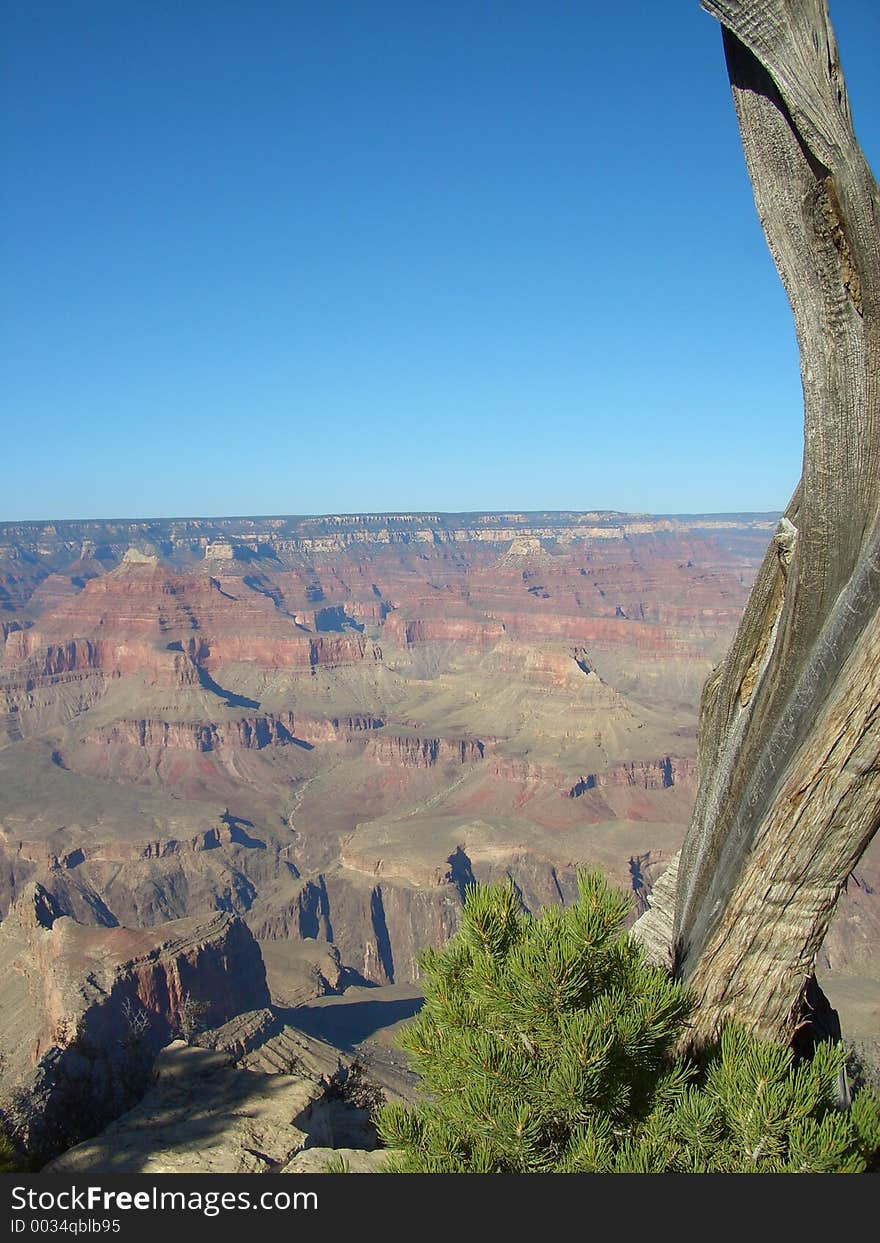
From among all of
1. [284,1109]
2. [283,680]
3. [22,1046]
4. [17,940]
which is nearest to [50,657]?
[283,680]

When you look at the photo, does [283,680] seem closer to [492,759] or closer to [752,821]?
[492,759]

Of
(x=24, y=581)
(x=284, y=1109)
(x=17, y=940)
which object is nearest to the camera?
(x=284, y=1109)

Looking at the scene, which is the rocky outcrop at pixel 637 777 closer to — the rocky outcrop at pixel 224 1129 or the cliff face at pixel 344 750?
the cliff face at pixel 344 750

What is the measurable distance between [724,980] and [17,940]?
111 feet

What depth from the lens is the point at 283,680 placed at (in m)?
117

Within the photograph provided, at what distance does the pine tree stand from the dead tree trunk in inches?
8.3

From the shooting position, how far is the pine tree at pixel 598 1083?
2826 millimetres

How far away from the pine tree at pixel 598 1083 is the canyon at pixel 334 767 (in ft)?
5.76

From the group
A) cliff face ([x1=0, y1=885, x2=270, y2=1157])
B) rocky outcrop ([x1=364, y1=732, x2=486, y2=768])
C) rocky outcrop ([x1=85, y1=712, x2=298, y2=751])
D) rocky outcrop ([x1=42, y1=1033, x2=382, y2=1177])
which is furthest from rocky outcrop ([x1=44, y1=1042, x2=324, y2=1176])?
rocky outcrop ([x1=85, y1=712, x2=298, y2=751])

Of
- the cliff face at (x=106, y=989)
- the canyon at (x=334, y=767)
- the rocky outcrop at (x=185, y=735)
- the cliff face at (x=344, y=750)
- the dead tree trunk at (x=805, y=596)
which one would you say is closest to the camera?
the dead tree trunk at (x=805, y=596)

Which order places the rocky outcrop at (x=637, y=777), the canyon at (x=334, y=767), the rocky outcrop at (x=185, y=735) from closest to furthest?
the canyon at (x=334, y=767) < the rocky outcrop at (x=637, y=777) < the rocky outcrop at (x=185, y=735)

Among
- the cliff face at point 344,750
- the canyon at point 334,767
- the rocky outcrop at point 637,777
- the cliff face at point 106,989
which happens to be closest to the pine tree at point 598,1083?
the canyon at point 334,767

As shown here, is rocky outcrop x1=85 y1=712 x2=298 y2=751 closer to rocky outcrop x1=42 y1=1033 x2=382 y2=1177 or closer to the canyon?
the canyon

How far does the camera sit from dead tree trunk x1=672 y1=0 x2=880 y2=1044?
243 centimetres
